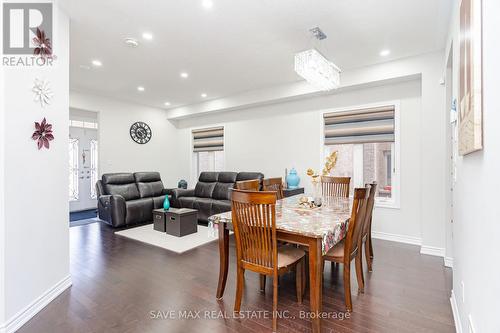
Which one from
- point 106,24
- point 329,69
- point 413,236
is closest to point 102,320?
point 106,24

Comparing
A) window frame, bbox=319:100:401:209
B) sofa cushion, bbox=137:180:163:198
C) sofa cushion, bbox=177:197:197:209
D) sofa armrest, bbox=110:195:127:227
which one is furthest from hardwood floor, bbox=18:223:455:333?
sofa cushion, bbox=137:180:163:198

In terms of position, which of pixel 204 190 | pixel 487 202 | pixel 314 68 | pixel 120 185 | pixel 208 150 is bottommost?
pixel 204 190

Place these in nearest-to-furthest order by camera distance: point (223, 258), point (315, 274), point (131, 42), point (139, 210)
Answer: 1. point (315, 274)
2. point (223, 258)
3. point (131, 42)
4. point (139, 210)

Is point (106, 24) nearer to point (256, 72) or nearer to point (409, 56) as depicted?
point (256, 72)

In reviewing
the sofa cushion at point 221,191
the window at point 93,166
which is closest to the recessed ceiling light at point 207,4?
the sofa cushion at point 221,191

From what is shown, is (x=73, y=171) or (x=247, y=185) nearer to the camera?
(x=247, y=185)

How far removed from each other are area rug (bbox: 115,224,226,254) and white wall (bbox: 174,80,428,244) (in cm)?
209

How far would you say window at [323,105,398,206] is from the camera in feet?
13.9

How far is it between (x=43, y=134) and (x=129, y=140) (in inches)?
174

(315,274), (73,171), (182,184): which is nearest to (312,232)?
(315,274)

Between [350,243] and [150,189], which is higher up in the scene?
[150,189]

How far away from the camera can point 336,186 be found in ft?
11.8

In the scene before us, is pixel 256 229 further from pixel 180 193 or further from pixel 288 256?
pixel 180 193

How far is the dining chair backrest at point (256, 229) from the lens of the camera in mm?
1902
